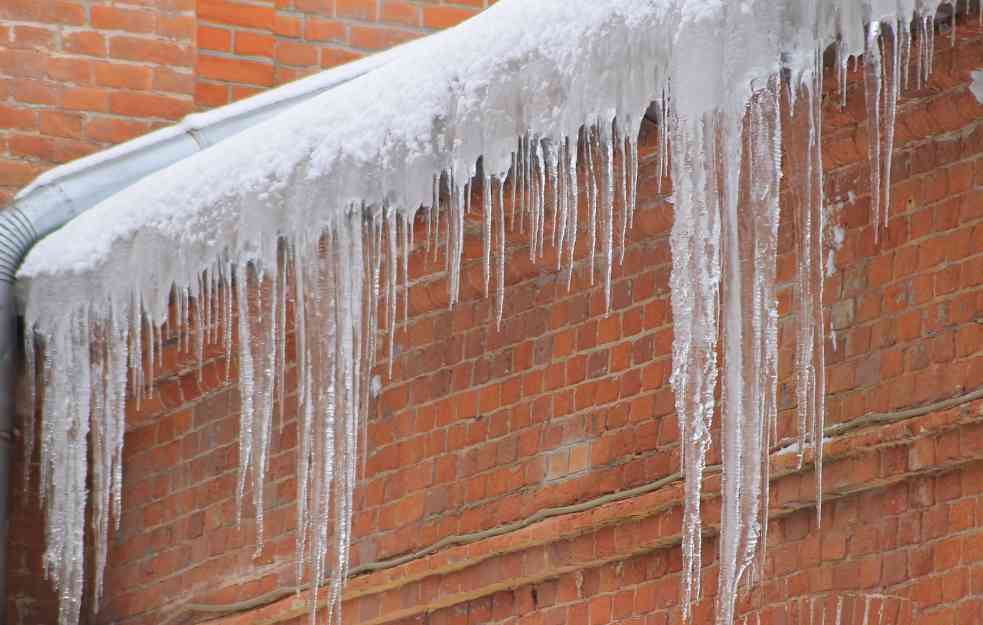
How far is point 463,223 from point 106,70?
2034 mm

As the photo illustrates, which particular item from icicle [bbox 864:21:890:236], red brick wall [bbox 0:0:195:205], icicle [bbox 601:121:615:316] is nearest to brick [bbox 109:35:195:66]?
red brick wall [bbox 0:0:195:205]

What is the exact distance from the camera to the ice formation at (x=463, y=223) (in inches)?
148

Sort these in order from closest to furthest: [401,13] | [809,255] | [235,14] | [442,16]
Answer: [809,255]
[235,14]
[401,13]
[442,16]

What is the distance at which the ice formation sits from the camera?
12.3 ft

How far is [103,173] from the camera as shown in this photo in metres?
5.77

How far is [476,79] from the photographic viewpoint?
14.2ft

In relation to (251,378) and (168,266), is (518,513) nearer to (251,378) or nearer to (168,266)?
(251,378)

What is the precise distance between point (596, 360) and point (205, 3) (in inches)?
105

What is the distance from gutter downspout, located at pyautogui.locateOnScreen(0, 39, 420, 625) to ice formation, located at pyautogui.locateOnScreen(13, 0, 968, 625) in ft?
0.41

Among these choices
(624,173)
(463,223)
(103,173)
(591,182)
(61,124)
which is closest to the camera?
(624,173)

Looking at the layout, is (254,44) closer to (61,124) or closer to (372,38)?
(372,38)

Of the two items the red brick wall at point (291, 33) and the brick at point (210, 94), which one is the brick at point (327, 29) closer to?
the red brick wall at point (291, 33)

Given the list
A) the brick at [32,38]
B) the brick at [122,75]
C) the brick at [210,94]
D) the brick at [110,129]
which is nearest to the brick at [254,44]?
the brick at [210,94]

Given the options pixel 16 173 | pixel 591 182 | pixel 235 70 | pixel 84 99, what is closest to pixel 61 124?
pixel 84 99
